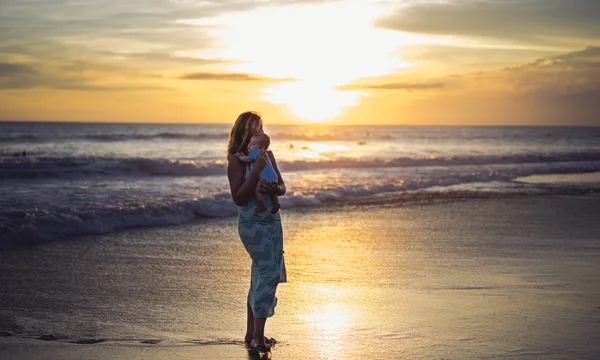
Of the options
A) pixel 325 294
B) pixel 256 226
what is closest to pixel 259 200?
pixel 256 226

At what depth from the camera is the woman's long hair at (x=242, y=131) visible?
4.71 m

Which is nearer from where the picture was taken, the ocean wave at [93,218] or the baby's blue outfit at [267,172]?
the baby's blue outfit at [267,172]

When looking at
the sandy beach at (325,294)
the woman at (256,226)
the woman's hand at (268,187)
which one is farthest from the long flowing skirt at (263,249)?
the sandy beach at (325,294)

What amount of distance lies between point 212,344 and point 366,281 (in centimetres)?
258

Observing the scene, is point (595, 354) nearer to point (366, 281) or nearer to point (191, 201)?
point (366, 281)

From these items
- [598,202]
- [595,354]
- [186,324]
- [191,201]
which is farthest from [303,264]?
[598,202]

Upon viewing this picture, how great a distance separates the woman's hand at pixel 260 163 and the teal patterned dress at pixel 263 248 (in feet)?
0.80

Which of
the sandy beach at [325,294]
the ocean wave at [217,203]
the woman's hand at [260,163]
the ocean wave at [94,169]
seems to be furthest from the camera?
the ocean wave at [94,169]

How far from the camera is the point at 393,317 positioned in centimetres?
561

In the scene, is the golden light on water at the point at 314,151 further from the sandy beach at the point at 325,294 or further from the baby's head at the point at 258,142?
the baby's head at the point at 258,142

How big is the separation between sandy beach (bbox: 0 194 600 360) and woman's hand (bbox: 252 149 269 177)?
1369 mm

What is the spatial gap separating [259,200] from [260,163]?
0.28 meters

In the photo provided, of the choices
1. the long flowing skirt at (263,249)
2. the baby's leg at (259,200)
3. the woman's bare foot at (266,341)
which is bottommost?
the woman's bare foot at (266,341)

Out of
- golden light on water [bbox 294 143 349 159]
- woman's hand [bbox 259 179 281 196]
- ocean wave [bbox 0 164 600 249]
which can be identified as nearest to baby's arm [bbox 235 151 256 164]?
woman's hand [bbox 259 179 281 196]
